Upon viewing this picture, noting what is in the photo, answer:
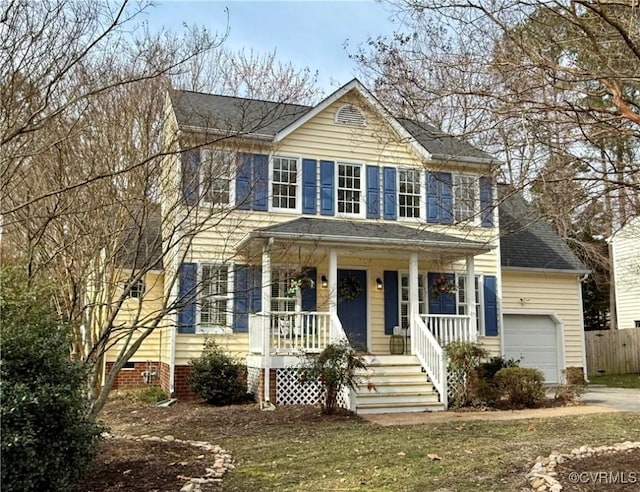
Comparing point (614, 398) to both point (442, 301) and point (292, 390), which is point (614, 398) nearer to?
point (442, 301)

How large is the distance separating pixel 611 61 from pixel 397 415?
266 inches

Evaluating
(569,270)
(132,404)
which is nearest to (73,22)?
(132,404)

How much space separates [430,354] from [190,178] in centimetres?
611

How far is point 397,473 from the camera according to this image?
621cm

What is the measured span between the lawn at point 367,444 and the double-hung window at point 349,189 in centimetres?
544

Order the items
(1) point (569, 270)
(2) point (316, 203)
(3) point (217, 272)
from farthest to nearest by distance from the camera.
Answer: (1) point (569, 270)
(2) point (316, 203)
(3) point (217, 272)

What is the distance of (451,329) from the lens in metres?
13.0

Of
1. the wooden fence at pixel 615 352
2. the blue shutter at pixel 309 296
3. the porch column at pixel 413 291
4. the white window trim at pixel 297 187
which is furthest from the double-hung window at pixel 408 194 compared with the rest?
the wooden fence at pixel 615 352

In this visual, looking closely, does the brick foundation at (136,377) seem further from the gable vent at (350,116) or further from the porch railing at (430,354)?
the gable vent at (350,116)

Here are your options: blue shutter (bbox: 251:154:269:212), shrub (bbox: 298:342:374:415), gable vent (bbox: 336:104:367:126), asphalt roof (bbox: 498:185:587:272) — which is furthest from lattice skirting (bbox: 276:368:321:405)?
asphalt roof (bbox: 498:185:587:272)

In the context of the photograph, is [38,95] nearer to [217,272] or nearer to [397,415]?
[217,272]

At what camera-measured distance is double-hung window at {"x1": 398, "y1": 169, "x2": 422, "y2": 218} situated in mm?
15086

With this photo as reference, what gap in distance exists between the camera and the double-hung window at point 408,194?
1509 cm

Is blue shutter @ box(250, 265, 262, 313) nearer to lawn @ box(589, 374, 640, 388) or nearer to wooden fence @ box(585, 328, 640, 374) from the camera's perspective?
lawn @ box(589, 374, 640, 388)
